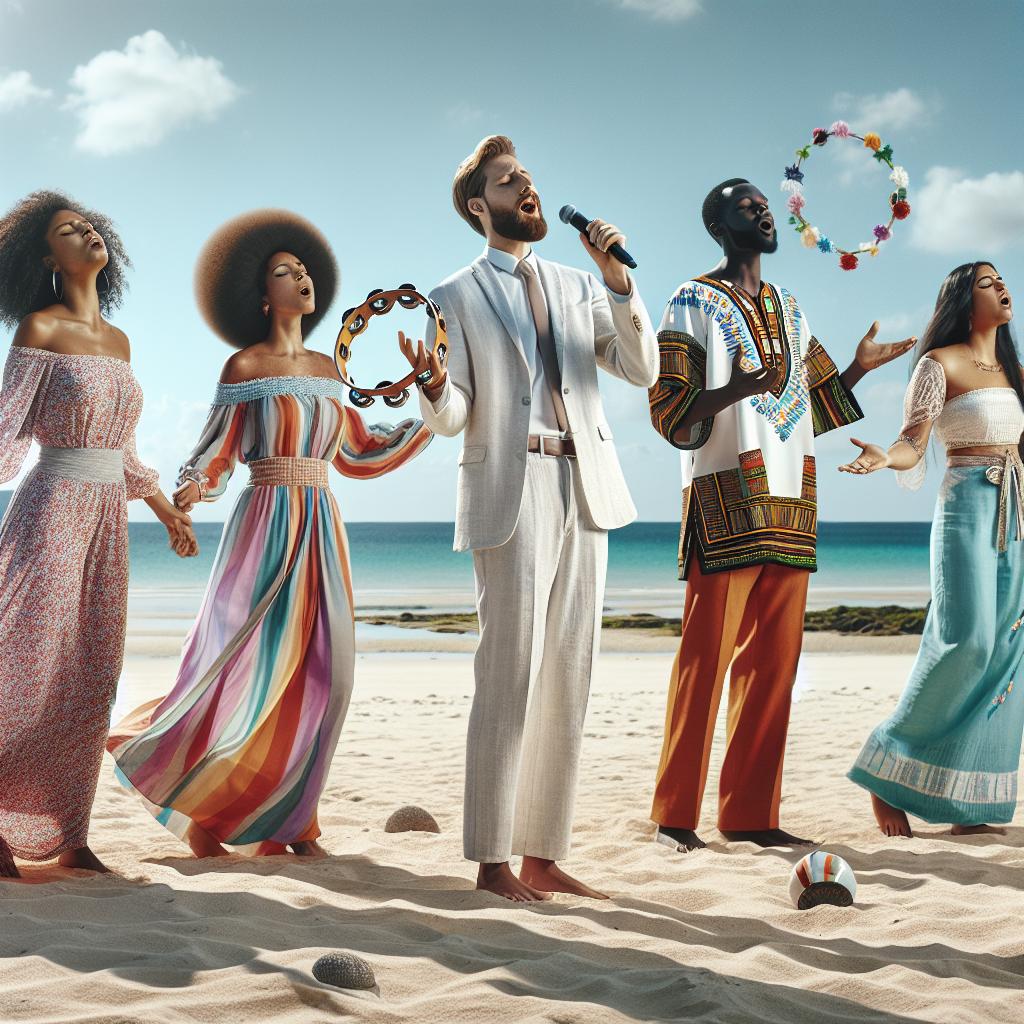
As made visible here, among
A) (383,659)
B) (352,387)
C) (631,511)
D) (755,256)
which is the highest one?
(755,256)

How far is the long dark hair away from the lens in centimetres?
522

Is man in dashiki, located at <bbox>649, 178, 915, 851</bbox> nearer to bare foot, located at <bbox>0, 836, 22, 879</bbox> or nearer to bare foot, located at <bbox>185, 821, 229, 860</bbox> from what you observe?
bare foot, located at <bbox>185, 821, 229, 860</bbox>

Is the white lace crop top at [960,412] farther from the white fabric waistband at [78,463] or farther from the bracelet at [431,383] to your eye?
the white fabric waistband at [78,463]

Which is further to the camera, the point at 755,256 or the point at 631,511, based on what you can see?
the point at 755,256

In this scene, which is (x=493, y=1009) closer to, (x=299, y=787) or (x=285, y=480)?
(x=299, y=787)

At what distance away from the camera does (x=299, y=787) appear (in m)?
4.51

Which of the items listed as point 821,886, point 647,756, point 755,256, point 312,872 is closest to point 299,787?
point 312,872

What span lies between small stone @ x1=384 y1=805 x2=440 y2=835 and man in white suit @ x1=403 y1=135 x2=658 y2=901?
3.74 feet

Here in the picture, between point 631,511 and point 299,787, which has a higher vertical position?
point 631,511

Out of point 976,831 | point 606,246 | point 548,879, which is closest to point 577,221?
point 606,246

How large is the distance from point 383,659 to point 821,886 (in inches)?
485

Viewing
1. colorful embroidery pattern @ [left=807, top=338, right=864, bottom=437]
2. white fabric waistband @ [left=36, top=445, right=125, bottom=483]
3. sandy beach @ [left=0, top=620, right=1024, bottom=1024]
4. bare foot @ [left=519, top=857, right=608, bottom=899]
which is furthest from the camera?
colorful embroidery pattern @ [left=807, top=338, right=864, bottom=437]

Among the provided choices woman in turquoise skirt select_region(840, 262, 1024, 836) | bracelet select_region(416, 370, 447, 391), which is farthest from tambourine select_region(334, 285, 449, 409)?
woman in turquoise skirt select_region(840, 262, 1024, 836)

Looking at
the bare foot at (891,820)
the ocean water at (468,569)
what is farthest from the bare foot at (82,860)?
the ocean water at (468,569)
